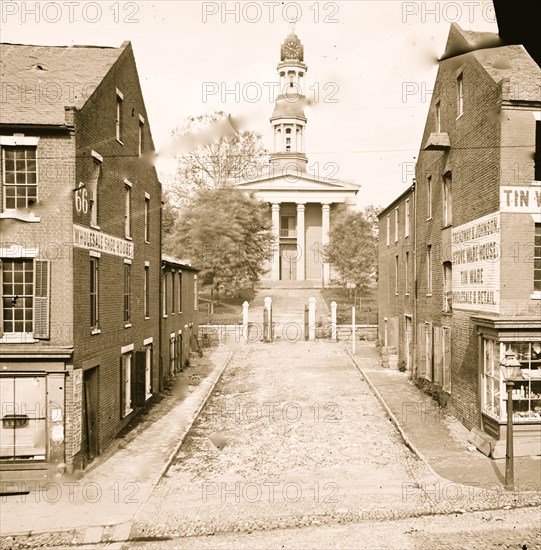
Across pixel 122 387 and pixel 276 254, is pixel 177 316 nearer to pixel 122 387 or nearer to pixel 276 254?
pixel 122 387

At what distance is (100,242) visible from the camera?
60.3 ft

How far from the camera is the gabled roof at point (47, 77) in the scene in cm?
1586

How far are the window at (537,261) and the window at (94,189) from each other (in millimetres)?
12787

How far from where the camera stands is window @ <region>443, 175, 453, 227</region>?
2330cm

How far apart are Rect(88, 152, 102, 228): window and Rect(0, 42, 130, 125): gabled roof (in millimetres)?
1878

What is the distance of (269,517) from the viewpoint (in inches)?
522

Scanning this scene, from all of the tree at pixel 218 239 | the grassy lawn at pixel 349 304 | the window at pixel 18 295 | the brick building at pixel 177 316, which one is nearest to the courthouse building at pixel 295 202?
the grassy lawn at pixel 349 304

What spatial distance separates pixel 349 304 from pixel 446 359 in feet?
101

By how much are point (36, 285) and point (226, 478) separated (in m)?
6.98

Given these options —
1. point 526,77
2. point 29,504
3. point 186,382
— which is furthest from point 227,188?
point 29,504

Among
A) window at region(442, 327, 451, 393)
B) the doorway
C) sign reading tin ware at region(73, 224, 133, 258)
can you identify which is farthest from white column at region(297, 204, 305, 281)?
the doorway

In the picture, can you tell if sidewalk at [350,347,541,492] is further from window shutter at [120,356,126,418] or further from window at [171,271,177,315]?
window at [171,271,177,315]

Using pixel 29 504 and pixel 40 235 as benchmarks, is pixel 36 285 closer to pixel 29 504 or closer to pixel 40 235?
pixel 40 235

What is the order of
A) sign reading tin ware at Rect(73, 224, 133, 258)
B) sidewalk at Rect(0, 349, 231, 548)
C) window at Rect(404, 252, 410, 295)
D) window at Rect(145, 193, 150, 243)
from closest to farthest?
1. sidewalk at Rect(0, 349, 231, 548)
2. sign reading tin ware at Rect(73, 224, 133, 258)
3. window at Rect(145, 193, 150, 243)
4. window at Rect(404, 252, 410, 295)
